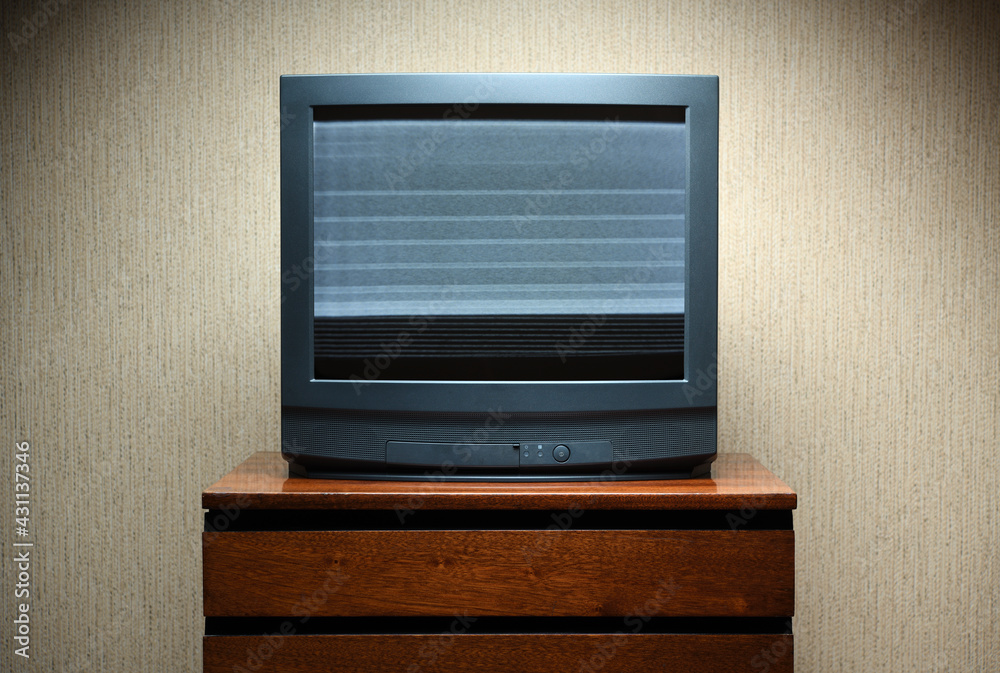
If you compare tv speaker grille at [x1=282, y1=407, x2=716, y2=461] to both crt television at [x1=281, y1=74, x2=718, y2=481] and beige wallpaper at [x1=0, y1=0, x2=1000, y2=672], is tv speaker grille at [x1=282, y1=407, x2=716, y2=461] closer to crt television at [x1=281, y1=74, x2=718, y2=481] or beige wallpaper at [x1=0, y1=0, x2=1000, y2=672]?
crt television at [x1=281, y1=74, x2=718, y2=481]

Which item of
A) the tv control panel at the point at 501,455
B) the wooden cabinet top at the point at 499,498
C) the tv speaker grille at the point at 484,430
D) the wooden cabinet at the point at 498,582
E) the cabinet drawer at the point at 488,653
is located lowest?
the cabinet drawer at the point at 488,653

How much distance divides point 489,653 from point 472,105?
942 millimetres

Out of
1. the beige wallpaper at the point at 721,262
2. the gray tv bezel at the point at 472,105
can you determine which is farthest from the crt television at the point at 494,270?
the beige wallpaper at the point at 721,262

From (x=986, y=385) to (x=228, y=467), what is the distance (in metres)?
1.84

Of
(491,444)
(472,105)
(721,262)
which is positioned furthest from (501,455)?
(721,262)

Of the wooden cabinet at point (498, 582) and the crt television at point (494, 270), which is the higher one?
the crt television at point (494, 270)

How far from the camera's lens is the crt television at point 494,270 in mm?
1303

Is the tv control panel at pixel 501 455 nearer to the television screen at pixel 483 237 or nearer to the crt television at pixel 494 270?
the crt television at pixel 494 270

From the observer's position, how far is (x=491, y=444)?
1299 millimetres

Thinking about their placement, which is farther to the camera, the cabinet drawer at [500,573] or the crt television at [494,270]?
the crt television at [494,270]

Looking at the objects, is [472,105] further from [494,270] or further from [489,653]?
[489,653]

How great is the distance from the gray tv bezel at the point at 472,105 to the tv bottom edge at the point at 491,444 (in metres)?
0.02

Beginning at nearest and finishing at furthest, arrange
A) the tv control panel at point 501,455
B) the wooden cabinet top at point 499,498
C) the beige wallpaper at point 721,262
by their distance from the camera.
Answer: the wooden cabinet top at point 499,498 → the tv control panel at point 501,455 → the beige wallpaper at point 721,262

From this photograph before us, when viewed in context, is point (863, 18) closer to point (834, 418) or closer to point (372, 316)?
point (834, 418)
